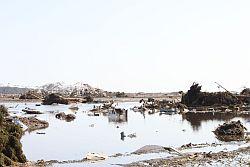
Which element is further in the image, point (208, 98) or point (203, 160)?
point (208, 98)

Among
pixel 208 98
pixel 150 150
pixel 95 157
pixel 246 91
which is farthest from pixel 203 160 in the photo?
pixel 246 91

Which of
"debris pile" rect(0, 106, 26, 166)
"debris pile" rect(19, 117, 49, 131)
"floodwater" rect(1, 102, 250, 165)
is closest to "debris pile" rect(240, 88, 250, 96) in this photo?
"floodwater" rect(1, 102, 250, 165)

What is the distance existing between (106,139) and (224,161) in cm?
1877

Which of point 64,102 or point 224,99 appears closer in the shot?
point 224,99

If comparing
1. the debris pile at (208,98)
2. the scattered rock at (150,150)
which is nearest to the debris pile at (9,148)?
the scattered rock at (150,150)

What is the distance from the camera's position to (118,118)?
7838 centimetres

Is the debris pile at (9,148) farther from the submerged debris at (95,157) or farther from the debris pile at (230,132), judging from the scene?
the debris pile at (230,132)

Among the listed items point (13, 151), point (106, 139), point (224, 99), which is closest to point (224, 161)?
point (13, 151)

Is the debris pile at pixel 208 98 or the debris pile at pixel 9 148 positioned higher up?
the debris pile at pixel 208 98

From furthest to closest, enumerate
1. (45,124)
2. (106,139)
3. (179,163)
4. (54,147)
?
(45,124) < (106,139) < (54,147) < (179,163)

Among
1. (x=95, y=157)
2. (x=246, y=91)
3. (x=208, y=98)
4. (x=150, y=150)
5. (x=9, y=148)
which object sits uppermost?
(x=246, y=91)

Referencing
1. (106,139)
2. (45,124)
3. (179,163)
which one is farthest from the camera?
(45,124)

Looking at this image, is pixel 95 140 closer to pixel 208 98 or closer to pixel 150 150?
pixel 150 150

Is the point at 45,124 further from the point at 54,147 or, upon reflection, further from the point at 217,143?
the point at 217,143
